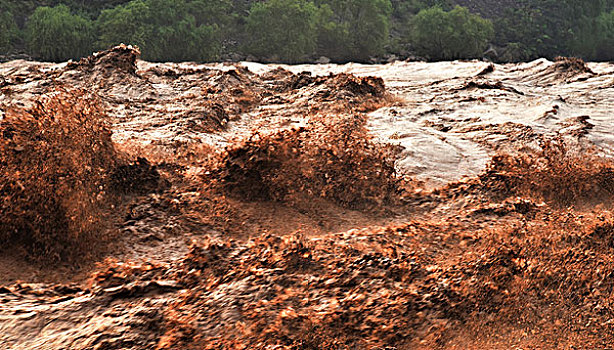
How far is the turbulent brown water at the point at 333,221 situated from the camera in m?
2.65

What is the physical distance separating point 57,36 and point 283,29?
774 cm

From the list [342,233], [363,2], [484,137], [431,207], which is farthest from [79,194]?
[363,2]

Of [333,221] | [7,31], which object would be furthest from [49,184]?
[7,31]

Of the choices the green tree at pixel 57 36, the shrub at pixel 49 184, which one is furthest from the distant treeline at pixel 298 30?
the shrub at pixel 49 184

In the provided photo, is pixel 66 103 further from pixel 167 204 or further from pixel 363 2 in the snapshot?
pixel 363 2

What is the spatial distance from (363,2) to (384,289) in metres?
21.2

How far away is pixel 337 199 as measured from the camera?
14.6 ft

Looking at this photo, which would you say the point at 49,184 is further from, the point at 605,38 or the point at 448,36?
the point at 605,38

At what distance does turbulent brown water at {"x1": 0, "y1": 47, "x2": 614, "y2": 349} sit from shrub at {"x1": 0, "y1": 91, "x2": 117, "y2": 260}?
0.12m

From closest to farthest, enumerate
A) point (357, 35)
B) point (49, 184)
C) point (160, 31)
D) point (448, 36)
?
1. point (49, 184)
2. point (160, 31)
3. point (357, 35)
4. point (448, 36)

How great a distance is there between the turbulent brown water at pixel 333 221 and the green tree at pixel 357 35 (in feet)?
49.8

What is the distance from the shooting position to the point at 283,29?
67.5 ft

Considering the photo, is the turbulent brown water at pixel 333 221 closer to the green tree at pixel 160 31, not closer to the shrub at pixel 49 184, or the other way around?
the shrub at pixel 49 184

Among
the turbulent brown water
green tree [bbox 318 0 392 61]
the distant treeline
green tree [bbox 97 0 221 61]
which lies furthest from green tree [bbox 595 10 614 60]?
the turbulent brown water
